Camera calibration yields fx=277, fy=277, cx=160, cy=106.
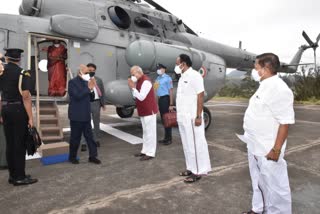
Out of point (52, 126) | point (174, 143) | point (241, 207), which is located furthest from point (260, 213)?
point (52, 126)

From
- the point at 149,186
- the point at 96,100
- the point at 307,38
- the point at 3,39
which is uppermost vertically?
the point at 307,38

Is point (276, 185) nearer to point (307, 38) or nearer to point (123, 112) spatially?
point (123, 112)

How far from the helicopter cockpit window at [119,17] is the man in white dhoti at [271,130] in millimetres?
5223

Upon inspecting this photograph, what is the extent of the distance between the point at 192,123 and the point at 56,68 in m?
4.30

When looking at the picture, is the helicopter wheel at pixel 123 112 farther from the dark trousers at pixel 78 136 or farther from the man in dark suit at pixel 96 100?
the dark trousers at pixel 78 136

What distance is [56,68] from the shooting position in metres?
6.78

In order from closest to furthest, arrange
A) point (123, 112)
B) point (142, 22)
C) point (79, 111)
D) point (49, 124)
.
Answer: point (79, 111) < point (49, 124) < point (142, 22) < point (123, 112)

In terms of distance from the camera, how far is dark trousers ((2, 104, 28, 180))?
3.66 meters

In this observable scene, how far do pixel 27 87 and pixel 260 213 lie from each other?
316 cm

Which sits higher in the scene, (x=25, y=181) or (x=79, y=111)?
(x=79, y=111)

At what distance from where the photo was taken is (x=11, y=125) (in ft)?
12.1

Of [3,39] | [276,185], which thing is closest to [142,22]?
[3,39]

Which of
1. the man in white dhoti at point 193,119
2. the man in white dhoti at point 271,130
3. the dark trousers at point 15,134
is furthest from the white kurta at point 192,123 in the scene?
the dark trousers at point 15,134

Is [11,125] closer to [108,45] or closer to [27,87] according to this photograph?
[27,87]
